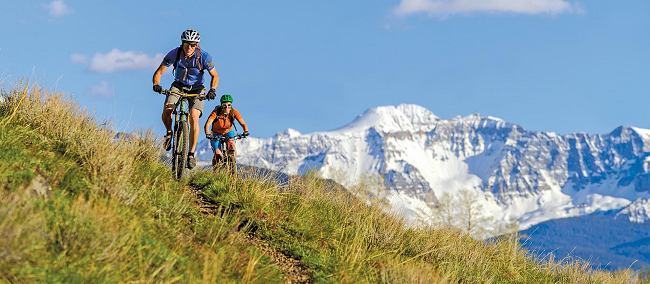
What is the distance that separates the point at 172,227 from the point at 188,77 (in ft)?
14.4

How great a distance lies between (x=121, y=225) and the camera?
536 cm

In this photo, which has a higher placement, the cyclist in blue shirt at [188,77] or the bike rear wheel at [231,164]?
the cyclist in blue shirt at [188,77]

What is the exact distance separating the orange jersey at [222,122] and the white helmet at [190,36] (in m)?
2.32

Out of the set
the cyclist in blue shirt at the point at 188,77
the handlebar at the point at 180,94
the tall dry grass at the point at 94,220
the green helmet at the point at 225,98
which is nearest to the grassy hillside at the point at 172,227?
the tall dry grass at the point at 94,220

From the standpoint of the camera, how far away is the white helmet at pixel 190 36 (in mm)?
9656

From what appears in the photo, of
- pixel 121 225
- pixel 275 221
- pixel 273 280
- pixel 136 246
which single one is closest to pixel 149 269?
pixel 136 246

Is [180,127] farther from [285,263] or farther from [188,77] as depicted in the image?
[285,263]

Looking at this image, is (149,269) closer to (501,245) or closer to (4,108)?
(4,108)

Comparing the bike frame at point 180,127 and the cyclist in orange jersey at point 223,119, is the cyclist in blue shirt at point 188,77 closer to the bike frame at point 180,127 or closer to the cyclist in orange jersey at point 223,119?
the bike frame at point 180,127

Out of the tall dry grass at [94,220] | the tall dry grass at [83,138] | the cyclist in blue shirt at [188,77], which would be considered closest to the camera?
the tall dry grass at [94,220]

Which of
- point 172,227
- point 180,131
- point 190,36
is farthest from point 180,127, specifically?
point 172,227

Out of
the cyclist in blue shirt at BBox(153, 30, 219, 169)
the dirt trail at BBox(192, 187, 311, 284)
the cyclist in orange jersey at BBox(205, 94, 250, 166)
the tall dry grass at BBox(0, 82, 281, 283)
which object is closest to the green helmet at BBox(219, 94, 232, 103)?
the cyclist in orange jersey at BBox(205, 94, 250, 166)

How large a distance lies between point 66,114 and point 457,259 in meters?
6.81

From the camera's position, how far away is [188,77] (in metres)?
9.95
